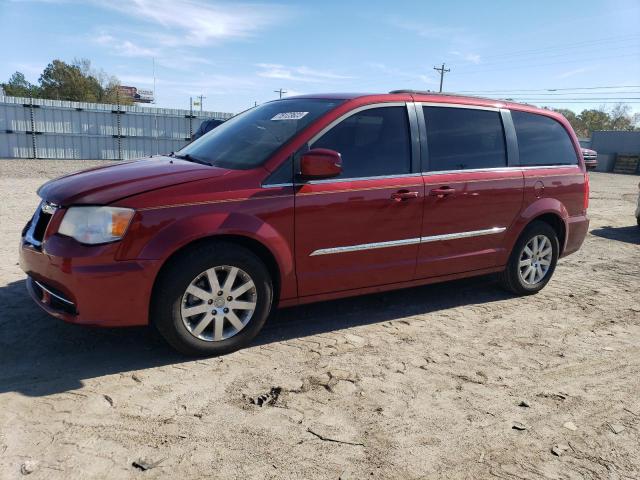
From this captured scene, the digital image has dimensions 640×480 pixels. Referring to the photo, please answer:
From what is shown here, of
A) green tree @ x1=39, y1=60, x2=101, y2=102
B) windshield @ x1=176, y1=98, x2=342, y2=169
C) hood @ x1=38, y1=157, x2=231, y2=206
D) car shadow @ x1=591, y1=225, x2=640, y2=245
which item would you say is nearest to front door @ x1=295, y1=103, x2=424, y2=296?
windshield @ x1=176, y1=98, x2=342, y2=169

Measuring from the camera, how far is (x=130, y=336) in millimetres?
3912

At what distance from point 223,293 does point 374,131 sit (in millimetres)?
1797

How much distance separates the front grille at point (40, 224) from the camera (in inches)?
135

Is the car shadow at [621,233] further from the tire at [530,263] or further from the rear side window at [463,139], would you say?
the rear side window at [463,139]

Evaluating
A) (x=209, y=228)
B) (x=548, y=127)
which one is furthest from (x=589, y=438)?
(x=548, y=127)

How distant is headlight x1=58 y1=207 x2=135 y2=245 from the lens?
126 inches

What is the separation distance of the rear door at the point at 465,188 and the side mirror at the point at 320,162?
1.05m

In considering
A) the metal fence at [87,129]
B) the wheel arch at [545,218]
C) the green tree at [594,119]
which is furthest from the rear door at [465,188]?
the green tree at [594,119]

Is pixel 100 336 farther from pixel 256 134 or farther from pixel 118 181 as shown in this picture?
pixel 256 134

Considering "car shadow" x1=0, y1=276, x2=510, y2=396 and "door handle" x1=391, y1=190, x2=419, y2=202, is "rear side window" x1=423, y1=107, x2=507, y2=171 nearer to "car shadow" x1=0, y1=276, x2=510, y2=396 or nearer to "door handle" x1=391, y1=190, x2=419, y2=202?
"door handle" x1=391, y1=190, x2=419, y2=202

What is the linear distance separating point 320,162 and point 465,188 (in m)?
1.61

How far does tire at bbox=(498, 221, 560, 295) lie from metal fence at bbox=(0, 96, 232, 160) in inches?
778

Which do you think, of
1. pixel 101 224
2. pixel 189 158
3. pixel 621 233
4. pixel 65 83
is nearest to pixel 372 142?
pixel 189 158

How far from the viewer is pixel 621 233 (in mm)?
9547
